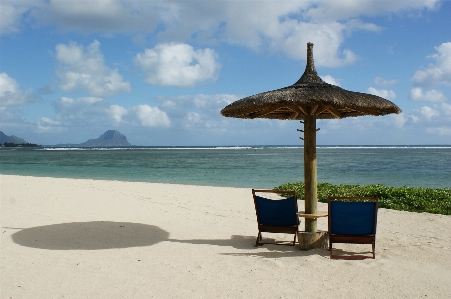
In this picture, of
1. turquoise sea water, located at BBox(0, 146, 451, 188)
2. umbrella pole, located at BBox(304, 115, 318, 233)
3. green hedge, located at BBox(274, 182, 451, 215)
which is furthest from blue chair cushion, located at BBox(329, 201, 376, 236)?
turquoise sea water, located at BBox(0, 146, 451, 188)

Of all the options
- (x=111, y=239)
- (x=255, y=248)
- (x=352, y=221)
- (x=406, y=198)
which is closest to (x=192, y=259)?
(x=255, y=248)

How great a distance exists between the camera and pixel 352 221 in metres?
5.09

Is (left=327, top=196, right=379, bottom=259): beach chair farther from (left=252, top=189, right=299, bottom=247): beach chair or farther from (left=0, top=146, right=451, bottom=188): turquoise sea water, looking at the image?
(left=0, top=146, right=451, bottom=188): turquoise sea water

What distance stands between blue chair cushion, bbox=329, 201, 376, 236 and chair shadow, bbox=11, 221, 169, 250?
274 centimetres

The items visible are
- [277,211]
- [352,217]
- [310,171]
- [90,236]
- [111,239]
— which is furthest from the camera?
[90,236]

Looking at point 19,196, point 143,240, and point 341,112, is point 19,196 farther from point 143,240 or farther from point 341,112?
point 341,112

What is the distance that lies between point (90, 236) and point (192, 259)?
217cm

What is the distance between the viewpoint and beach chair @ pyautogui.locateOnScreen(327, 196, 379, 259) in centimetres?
500

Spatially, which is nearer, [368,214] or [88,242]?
[368,214]

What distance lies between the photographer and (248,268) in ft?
15.5

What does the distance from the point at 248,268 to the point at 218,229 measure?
2.39m

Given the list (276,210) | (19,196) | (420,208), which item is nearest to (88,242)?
(276,210)

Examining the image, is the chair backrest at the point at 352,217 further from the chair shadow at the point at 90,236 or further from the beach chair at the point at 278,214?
the chair shadow at the point at 90,236

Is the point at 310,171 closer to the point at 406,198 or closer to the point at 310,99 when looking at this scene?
the point at 310,99
